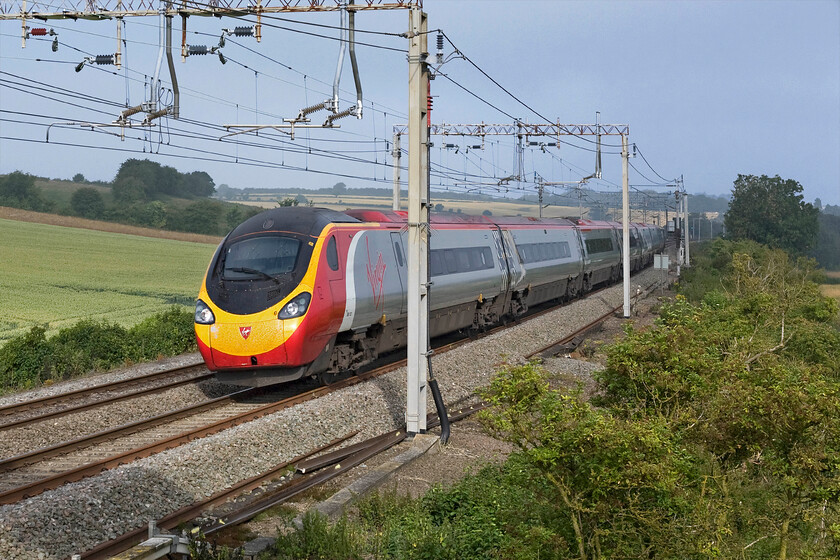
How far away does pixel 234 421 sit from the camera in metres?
13.0

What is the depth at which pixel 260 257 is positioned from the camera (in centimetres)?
1473

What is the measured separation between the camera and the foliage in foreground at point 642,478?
684 cm

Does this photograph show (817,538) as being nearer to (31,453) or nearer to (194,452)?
(194,452)

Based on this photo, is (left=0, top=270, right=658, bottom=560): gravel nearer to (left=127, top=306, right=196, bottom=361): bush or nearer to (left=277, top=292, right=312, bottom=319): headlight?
(left=277, top=292, right=312, bottom=319): headlight

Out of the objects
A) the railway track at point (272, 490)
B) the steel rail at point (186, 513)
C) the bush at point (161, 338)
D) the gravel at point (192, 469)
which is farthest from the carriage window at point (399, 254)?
the bush at point (161, 338)

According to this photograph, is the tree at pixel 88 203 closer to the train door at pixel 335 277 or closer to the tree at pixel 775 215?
the train door at pixel 335 277

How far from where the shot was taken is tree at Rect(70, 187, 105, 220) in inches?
2717

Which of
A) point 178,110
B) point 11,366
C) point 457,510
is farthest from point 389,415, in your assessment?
point 11,366

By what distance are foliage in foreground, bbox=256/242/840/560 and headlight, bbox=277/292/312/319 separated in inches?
184

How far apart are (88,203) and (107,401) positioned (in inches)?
2406

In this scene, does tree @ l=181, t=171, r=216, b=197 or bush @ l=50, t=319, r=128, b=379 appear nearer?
bush @ l=50, t=319, r=128, b=379

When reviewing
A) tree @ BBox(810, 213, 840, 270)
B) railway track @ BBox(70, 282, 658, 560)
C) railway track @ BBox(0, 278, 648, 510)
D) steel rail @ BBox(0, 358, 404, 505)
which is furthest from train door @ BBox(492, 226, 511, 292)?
tree @ BBox(810, 213, 840, 270)

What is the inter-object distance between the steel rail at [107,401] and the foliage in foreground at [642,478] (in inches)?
239

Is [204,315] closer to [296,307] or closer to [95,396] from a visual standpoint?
[296,307]
